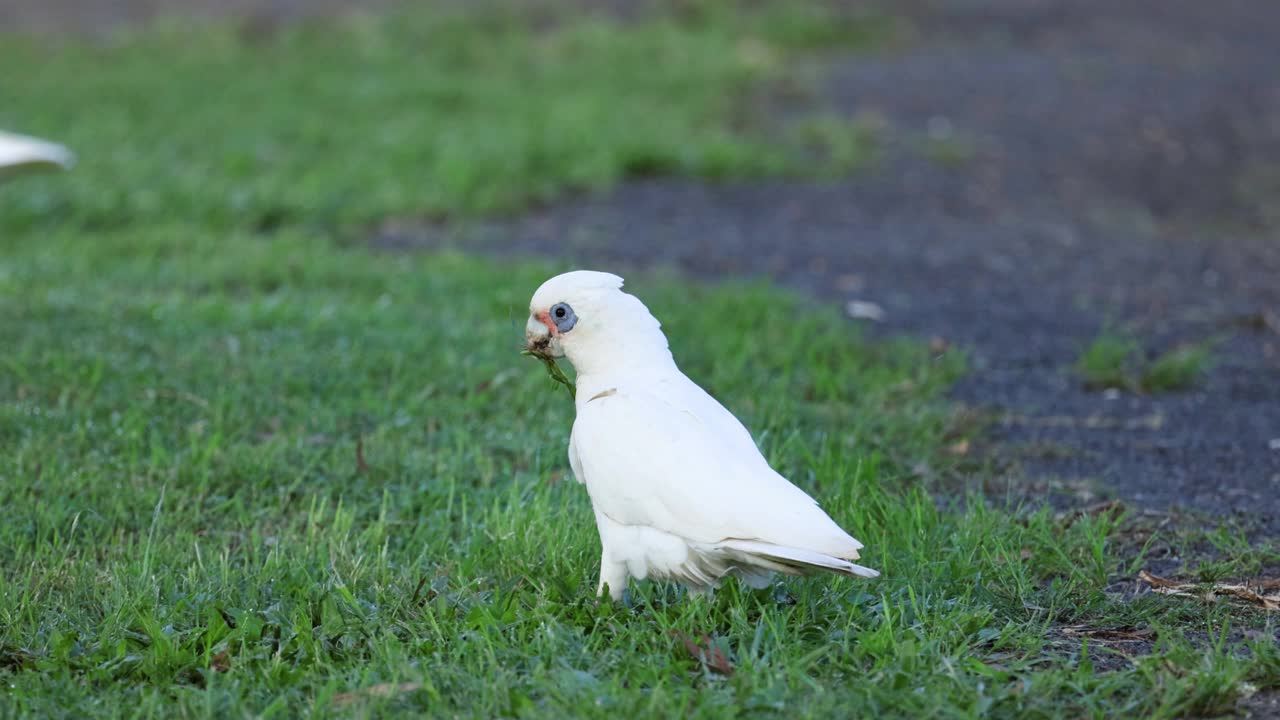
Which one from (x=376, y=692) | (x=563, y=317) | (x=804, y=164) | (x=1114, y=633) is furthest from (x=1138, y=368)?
(x=804, y=164)

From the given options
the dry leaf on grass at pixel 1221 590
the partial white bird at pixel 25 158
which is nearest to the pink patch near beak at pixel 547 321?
the dry leaf on grass at pixel 1221 590

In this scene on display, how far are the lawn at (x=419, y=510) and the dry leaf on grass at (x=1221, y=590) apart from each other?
0.05 metres

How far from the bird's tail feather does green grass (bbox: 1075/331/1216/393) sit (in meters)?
2.45

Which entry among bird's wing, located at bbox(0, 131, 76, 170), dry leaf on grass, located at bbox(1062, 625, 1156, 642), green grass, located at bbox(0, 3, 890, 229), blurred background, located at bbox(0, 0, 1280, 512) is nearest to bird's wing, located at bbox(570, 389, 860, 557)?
dry leaf on grass, located at bbox(1062, 625, 1156, 642)

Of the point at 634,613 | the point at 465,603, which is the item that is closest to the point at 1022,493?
the point at 634,613

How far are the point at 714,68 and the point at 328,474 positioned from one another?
686 centimetres

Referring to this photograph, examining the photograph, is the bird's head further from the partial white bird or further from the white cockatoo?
the partial white bird

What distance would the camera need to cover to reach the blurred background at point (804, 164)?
4.91 meters

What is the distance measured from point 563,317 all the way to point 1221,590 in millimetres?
1562

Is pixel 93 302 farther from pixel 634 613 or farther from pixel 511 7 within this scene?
pixel 511 7

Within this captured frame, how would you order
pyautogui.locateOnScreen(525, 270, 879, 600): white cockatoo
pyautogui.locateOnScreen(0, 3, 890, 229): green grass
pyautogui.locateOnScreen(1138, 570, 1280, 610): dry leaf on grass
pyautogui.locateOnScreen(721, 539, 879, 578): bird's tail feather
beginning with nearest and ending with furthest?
pyautogui.locateOnScreen(721, 539, 879, 578): bird's tail feather < pyautogui.locateOnScreen(525, 270, 879, 600): white cockatoo < pyautogui.locateOnScreen(1138, 570, 1280, 610): dry leaf on grass < pyautogui.locateOnScreen(0, 3, 890, 229): green grass

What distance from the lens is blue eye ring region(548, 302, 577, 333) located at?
2.90 metres

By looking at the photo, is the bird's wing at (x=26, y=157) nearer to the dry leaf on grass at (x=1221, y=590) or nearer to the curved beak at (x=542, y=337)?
the curved beak at (x=542, y=337)

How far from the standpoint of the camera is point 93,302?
509 cm
